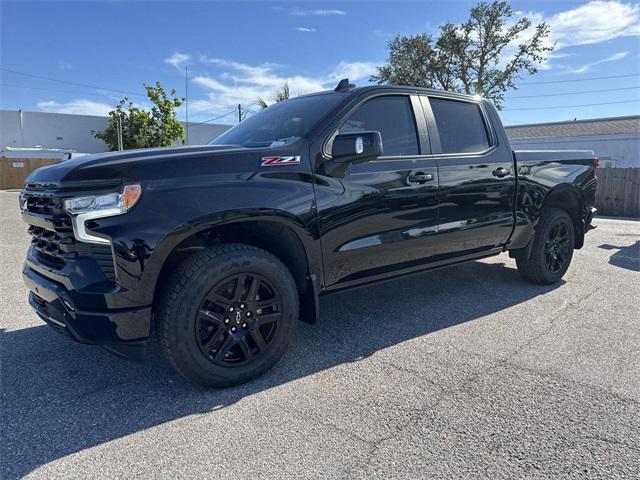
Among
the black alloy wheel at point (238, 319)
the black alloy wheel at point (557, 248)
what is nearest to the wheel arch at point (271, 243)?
the black alloy wheel at point (238, 319)

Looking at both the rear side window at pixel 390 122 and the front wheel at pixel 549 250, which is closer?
the rear side window at pixel 390 122

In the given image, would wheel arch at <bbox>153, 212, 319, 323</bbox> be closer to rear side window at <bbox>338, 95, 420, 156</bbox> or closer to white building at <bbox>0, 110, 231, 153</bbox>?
rear side window at <bbox>338, 95, 420, 156</bbox>

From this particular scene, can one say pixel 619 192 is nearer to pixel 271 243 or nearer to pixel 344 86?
pixel 344 86

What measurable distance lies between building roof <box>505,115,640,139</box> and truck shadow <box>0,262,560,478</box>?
2494 cm

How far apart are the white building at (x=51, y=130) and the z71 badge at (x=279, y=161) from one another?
36.1m

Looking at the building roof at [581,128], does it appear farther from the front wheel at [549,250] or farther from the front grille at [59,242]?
the front grille at [59,242]

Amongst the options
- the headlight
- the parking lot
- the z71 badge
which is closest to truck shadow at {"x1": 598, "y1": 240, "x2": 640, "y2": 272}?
the parking lot

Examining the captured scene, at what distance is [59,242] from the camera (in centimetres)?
256

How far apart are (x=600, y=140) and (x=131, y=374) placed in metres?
27.5

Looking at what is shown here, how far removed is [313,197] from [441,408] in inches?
60.4

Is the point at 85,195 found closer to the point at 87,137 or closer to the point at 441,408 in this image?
the point at 441,408

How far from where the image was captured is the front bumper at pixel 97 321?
2.46m

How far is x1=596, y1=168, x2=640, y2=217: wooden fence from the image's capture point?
15.0 m

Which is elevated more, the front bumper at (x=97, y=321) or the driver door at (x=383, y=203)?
the driver door at (x=383, y=203)
